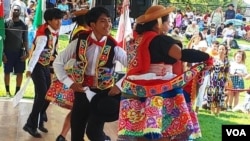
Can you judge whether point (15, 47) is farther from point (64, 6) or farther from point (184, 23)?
point (184, 23)

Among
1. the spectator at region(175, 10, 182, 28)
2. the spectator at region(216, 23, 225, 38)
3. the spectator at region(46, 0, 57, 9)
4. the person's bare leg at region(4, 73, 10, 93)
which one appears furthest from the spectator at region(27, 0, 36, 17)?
the spectator at region(216, 23, 225, 38)

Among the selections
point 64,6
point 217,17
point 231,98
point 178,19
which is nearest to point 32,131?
point 64,6

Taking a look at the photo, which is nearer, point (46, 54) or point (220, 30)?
point (46, 54)

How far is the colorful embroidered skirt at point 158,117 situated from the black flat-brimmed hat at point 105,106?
0.08 meters

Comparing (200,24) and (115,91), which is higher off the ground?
(200,24)

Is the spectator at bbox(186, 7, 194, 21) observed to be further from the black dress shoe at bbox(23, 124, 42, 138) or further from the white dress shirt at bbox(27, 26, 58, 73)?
the black dress shoe at bbox(23, 124, 42, 138)

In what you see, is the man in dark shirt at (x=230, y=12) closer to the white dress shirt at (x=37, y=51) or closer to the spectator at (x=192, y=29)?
the spectator at (x=192, y=29)

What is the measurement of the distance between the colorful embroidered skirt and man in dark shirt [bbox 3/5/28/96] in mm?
2926

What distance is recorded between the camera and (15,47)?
599 centimetres

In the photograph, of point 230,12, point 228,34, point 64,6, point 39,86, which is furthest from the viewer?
point 228,34

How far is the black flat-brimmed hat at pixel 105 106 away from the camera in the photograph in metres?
3.20

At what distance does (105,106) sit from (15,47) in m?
3.08

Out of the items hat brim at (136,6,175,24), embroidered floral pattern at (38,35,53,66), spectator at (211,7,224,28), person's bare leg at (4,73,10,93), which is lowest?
person's bare leg at (4,73,10,93)

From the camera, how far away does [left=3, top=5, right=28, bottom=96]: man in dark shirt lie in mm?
5844
